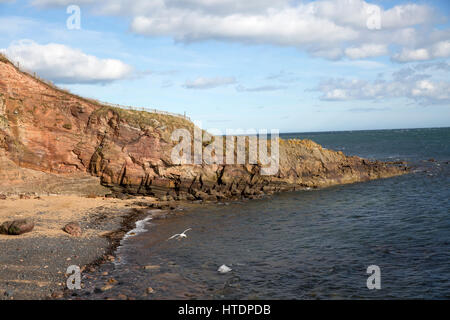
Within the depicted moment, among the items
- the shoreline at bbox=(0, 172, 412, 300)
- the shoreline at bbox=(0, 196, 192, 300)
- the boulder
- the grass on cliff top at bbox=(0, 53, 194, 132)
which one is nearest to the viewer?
the shoreline at bbox=(0, 172, 412, 300)

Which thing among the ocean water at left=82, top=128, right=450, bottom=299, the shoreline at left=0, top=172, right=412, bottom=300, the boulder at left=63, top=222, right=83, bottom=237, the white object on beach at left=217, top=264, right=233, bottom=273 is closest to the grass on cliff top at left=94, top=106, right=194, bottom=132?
the shoreline at left=0, top=172, right=412, bottom=300

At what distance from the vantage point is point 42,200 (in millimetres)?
35719

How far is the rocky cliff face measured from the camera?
134 ft

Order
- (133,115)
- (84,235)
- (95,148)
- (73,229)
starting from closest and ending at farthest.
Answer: (73,229), (84,235), (95,148), (133,115)

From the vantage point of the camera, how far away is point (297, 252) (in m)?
23.9

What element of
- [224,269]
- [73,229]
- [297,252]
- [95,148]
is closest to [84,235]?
[73,229]

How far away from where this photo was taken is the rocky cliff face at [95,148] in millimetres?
40906

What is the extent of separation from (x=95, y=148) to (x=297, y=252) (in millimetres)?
30632

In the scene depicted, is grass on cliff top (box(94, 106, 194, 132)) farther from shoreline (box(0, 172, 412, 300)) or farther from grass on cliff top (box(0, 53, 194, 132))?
shoreline (box(0, 172, 412, 300))

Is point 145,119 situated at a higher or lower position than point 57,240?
higher

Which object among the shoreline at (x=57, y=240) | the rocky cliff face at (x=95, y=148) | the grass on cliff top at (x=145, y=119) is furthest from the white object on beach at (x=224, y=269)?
the grass on cliff top at (x=145, y=119)

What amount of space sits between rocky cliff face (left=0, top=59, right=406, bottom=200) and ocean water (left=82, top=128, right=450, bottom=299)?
774cm

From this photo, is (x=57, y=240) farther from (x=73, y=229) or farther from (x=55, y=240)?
(x=73, y=229)
